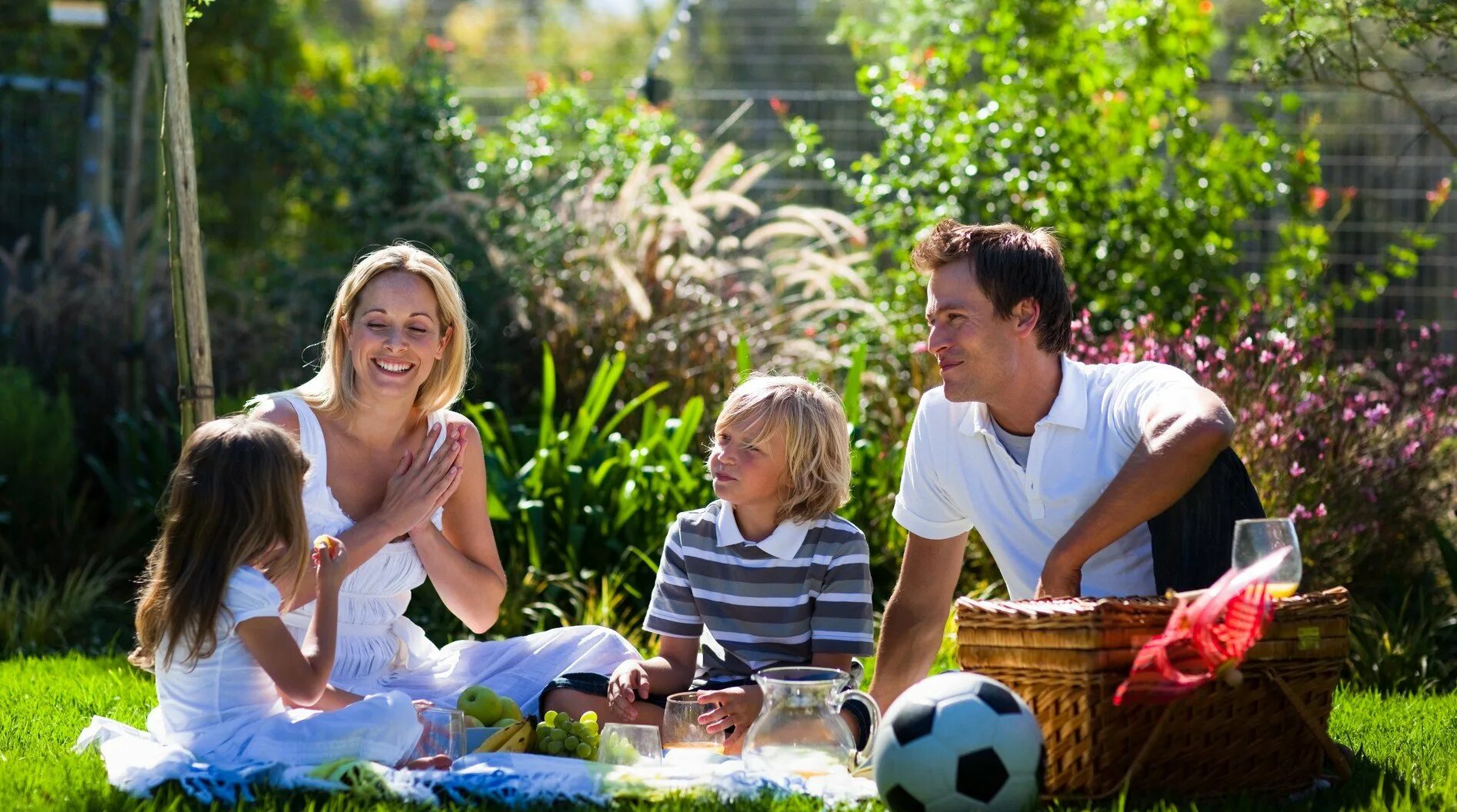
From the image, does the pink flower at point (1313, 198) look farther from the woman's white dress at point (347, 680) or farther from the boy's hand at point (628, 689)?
the boy's hand at point (628, 689)

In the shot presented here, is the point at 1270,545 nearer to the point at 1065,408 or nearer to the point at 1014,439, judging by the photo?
the point at 1065,408

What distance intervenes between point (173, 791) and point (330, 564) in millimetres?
557

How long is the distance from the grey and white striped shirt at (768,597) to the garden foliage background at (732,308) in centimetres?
150

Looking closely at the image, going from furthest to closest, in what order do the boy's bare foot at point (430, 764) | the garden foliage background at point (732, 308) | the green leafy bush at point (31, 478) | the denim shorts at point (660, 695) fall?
the green leafy bush at point (31, 478) < the garden foliage background at point (732, 308) < the denim shorts at point (660, 695) < the boy's bare foot at point (430, 764)

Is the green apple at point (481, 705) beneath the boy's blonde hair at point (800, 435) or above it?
beneath

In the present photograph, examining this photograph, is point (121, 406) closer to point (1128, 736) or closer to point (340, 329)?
point (340, 329)

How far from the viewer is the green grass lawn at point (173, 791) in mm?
3080

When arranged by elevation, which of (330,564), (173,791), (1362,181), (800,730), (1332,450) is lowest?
(173,791)

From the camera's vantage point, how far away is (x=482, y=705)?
388 centimetres

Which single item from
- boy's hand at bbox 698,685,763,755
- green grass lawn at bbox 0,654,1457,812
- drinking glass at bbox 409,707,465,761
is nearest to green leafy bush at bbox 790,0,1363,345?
green grass lawn at bbox 0,654,1457,812

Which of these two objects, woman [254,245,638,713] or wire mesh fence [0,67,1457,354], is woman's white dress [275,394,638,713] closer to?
woman [254,245,638,713]

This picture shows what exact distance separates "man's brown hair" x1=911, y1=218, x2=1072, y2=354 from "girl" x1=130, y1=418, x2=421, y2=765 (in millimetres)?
1588

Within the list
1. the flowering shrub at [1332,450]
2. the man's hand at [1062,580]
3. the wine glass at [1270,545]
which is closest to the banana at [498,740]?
the man's hand at [1062,580]

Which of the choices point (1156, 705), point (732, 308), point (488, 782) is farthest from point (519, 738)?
point (732, 308)
